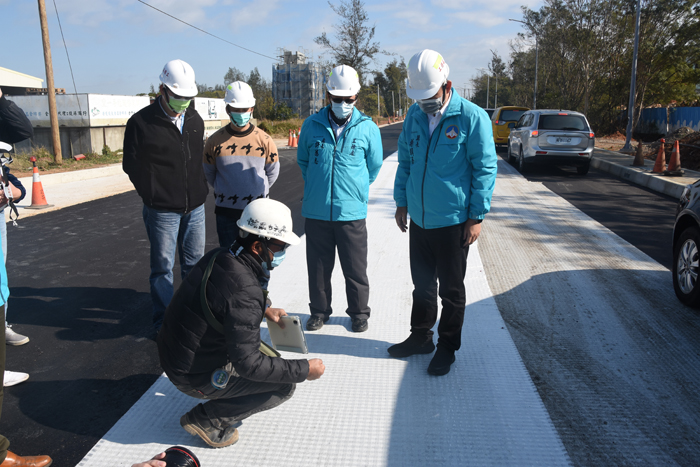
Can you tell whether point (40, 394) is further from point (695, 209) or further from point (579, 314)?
point (695, 209)

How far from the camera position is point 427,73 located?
10.1 ft

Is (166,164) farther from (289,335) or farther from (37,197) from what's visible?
(37,197)

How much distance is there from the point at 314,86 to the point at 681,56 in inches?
2529

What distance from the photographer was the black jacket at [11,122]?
3.54m

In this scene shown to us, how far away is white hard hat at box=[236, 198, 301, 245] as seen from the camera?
235 cm

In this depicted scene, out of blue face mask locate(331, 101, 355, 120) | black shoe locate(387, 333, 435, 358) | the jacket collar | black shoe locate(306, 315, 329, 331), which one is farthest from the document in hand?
blue face mask locate(331, 101, 355, 120)

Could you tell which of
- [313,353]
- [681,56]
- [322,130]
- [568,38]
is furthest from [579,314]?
[568,38]

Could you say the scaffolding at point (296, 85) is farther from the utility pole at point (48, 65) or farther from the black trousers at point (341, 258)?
the black trousers at point (341, 258)

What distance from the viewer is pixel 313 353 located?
144 inches

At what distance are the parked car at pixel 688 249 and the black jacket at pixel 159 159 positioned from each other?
4.26 metres

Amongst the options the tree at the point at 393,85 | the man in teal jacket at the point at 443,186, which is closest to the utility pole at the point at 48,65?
the man in teal jacket at the point at 443,186

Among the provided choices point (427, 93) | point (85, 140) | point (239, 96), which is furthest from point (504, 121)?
point (427, 93)

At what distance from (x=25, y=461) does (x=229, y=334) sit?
1.21m

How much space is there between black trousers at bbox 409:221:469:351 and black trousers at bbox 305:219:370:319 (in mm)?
548
